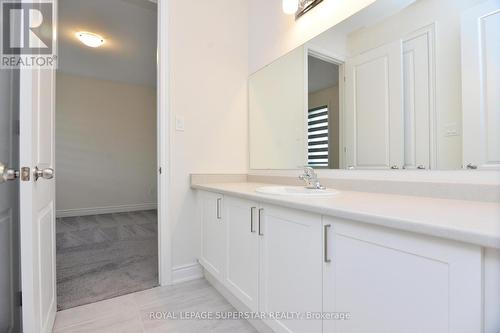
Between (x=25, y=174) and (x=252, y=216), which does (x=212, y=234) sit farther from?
(x=25, y=174)

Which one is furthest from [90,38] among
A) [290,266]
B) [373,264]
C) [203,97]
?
[373,264]

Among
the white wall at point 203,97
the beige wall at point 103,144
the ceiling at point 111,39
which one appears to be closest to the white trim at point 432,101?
the white wall at point 203,97

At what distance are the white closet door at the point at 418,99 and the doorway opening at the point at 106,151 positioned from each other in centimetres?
187

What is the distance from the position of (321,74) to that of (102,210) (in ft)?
14.1

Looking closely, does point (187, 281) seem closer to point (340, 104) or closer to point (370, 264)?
point (370, 264)

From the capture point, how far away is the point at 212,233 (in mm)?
1669

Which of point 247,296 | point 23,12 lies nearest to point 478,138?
point 247,296

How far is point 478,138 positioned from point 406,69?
0.43 metres

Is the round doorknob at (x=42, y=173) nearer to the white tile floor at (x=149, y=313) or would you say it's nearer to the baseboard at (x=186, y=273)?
the white tile floor at (x=149, y=313)

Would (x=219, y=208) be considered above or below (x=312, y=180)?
below

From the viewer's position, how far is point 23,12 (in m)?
0.94

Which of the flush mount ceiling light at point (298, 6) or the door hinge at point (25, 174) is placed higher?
the flush mount ceiling light at point (298, 6)

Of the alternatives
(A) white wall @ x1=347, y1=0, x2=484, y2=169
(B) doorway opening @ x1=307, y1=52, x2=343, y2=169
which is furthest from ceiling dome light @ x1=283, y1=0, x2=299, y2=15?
(A) white wall @ x1=347, y1=0, x2=484, y2=169

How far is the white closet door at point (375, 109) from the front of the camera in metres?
1.18
